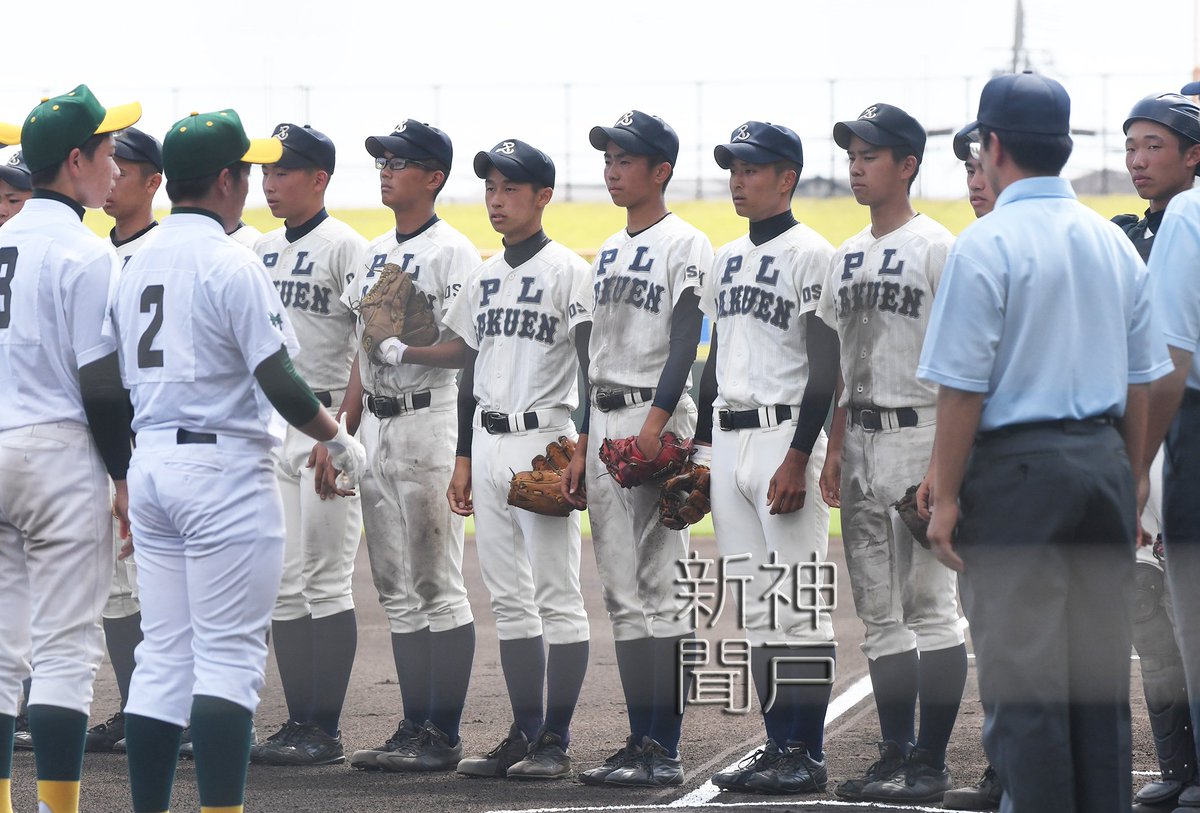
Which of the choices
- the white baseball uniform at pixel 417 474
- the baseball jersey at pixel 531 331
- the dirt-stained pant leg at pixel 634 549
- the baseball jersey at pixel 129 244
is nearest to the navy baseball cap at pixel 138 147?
the baseball jersey at pixel 129 244

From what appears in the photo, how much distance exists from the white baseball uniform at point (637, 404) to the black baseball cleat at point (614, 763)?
0.39 meters

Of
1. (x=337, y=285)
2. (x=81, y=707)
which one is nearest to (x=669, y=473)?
(x=337, y=285)

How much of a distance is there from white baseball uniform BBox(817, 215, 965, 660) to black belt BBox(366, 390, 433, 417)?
1591mm

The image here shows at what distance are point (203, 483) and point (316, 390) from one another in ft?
6.73

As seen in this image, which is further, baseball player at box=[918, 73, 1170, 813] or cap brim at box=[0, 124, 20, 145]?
cap brim at box=[0, 124, 20, 145]

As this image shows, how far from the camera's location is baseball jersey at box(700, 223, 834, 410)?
505cm

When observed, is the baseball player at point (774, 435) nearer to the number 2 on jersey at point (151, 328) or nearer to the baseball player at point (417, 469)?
the baseball player at point (417, 469)

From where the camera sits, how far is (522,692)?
541cm

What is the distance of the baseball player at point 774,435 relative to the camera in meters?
4.95

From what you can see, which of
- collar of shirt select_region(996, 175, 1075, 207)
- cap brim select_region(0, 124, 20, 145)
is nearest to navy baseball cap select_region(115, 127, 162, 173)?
cap brim select_region(0, 124, 20, 145)

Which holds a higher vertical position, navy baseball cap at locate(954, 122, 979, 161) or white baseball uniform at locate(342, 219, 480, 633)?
navy baseball cap at locate(954, 122, 979, 161)

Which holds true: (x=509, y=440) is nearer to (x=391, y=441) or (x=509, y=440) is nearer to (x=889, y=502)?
(x=391, y=441)

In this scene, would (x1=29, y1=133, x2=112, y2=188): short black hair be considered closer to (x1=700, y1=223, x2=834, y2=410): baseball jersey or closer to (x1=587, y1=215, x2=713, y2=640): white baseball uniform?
(x1=587, y1=215, x2=713, y2=640): white baseball uniform

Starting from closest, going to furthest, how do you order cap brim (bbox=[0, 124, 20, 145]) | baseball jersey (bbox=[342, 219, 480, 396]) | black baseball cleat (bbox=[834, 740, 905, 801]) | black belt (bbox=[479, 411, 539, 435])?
black baseball cleat (bbox=[834, 740, 905, 801]) → black belt (bbox=[479, 411, 539, 435]) → baseball jersey (bbox=[342, 219, 480, 396]) → cap brim (bbox=[0, 124, 20, 145])
